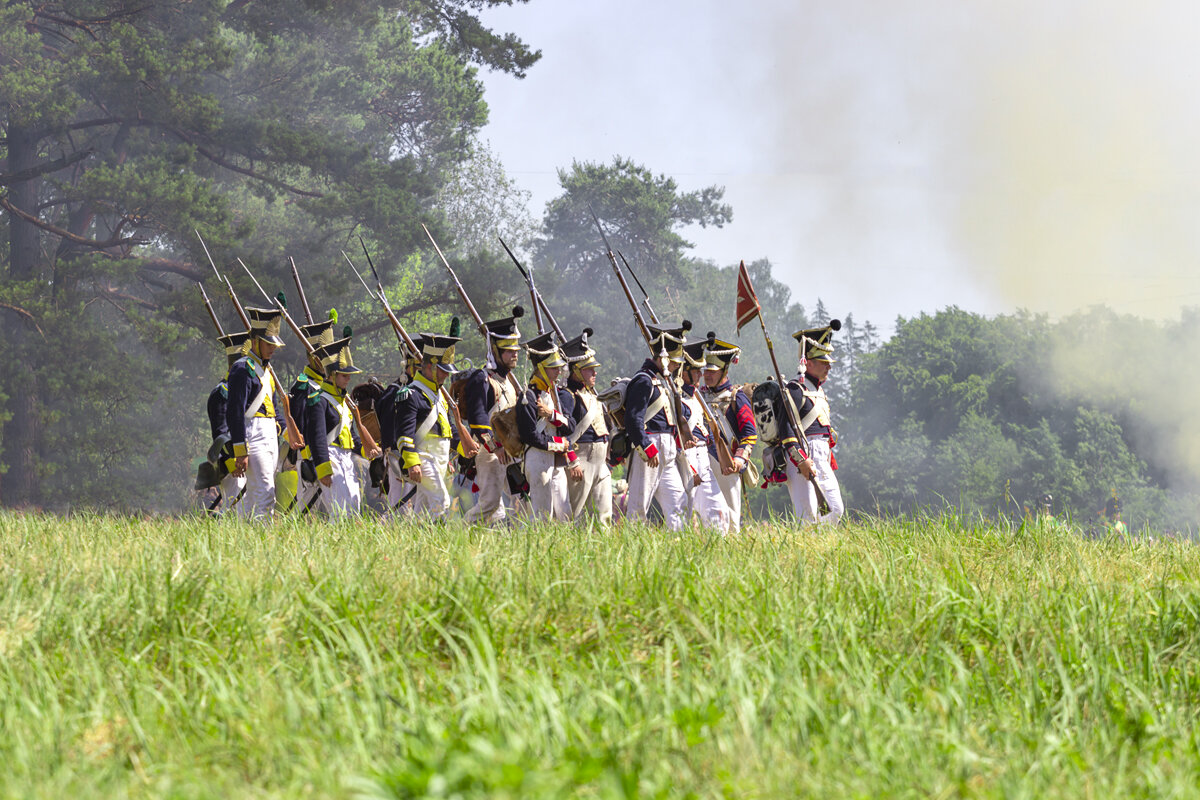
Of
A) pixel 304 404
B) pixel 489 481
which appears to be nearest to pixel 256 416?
pixel 304 404

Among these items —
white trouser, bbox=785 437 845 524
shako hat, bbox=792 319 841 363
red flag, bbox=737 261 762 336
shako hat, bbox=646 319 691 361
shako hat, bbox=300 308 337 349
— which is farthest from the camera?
shako hat, bbox=792 319 841 363

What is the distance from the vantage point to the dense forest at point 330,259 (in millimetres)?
24672

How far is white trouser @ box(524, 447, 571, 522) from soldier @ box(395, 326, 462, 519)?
0.73 m

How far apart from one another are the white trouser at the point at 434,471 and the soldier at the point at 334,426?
26.7 inches

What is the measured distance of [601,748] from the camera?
10.5ft

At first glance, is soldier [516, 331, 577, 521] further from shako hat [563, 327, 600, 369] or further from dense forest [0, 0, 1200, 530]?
dense forest [0, 0, 1200, 530]

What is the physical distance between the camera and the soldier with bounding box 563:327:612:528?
10.3 meters

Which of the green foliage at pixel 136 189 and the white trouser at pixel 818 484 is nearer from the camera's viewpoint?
Answer: the white trouser at pixel 818 484

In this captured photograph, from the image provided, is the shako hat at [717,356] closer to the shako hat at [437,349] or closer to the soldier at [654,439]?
the soldier at [654,439]

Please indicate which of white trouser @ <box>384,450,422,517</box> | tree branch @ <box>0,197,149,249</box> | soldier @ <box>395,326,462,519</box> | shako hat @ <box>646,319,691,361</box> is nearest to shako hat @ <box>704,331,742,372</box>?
shako hat @ <box>646,319,691,361</box>

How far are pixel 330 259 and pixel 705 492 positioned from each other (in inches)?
883

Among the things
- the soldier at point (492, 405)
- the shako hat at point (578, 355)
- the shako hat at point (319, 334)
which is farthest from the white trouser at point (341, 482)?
the shako hat at point (578, 355)

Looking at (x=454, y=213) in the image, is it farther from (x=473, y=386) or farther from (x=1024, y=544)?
(x=1024, y=544)

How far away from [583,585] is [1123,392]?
166 feet
